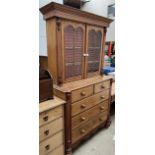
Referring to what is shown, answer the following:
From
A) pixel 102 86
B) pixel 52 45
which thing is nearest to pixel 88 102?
pixel 102 86

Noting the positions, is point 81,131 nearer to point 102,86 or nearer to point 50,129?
point 50,129

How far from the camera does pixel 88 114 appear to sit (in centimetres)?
189

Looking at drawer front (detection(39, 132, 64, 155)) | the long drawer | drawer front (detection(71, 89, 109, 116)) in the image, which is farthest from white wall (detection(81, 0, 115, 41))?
drawer front (detection(39, 132, 64, 155))

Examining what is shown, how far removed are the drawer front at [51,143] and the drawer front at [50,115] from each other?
204 millimetres

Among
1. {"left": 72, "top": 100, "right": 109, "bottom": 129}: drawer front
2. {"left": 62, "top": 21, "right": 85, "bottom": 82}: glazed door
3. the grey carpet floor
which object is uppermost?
{"left": 62, "top": 21, "right": 85, "bottom": 82}: glazed door

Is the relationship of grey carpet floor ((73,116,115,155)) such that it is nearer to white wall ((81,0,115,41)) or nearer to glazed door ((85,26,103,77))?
glazed door ((85,26,103,77))

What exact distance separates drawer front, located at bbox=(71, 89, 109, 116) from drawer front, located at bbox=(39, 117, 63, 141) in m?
0.21

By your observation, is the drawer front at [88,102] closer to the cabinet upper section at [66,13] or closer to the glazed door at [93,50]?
the glazed door at [93,50]

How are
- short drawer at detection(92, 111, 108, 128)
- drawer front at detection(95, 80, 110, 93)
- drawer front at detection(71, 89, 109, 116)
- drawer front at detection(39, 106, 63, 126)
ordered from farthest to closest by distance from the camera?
1. short drawer at detection(92, 111, 108, 128)
2. drawer front at detection(95, 80, 110, 93)
3. drawer front at detection(71, 89, 109, 116)
4. drawer front at detection(39, 106, 63, 126)

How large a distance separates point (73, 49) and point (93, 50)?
365 mm

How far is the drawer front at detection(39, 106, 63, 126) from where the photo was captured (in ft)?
4.38

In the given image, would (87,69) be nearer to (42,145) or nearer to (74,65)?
(74,65)
